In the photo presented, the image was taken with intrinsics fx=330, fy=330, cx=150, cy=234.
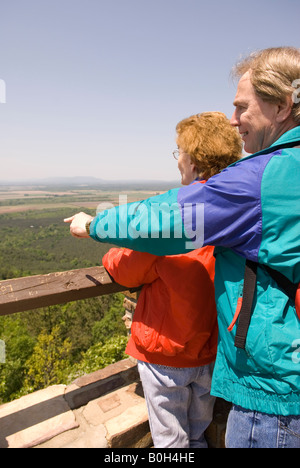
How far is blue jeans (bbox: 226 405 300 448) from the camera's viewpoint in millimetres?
1026

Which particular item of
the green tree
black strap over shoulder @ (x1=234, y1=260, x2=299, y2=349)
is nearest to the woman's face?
black strap over shoulder @ (x1=234, y1=260, x2=299, y2=349)

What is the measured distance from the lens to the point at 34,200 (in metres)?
139

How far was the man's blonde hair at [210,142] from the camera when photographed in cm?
152

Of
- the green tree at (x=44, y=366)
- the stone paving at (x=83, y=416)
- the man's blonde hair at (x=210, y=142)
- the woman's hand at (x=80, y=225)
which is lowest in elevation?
the green tree at (x=44, y=366)

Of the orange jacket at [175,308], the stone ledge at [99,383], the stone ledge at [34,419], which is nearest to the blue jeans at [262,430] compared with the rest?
the orange jacket at [175,308]

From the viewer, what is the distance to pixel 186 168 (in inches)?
62.9

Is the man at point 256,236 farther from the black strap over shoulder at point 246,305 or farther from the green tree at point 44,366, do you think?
the green tree at point 44,366

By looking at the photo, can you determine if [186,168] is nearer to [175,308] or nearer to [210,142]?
[210,142]

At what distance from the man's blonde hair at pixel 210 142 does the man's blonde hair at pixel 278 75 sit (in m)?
0.41

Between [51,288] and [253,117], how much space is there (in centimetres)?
122

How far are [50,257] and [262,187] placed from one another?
77.8 metres

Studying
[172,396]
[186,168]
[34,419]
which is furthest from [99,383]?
[186,168]

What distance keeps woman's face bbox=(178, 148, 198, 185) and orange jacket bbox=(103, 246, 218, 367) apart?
37 cm
